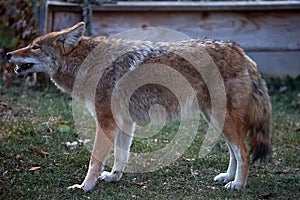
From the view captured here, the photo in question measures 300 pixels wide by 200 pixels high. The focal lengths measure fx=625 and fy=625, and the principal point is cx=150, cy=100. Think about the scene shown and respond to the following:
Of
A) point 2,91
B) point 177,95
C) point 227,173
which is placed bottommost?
point 2,91

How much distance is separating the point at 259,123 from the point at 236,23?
4.04 m

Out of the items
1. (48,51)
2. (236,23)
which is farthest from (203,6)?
(48,51)

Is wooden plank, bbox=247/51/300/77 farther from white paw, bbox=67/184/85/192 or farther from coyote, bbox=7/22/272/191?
white paw, bbox=67/184/85/192

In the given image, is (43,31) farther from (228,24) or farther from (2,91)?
(228,24)

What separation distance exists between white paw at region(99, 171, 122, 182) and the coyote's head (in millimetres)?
986

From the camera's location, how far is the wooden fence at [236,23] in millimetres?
8625

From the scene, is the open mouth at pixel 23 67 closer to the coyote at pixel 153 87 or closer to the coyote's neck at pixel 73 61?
the coyote at pixel 153 87

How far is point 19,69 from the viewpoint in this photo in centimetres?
519

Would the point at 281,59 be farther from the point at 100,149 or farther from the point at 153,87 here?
the point at 100,149

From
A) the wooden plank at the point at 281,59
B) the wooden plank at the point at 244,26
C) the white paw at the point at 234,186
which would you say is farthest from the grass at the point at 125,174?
the wooden plank at the point at 244,26

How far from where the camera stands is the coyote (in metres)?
4.91

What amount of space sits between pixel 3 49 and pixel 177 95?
14.5 ft

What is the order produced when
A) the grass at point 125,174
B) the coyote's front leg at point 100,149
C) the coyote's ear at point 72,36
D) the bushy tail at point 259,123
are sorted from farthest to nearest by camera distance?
the coyote's ear at point 72,36
the bushy tail at point 259,123
the coyote's front leg at point 100,149
the grass at point 125,174

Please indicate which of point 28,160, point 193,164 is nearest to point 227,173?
point 193,164
